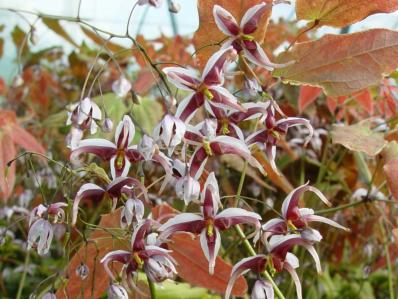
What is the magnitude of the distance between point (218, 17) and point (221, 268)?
8.1 inches

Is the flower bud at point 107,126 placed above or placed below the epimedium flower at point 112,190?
above

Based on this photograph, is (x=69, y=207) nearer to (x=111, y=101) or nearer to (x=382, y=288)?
(x=111, y=101)

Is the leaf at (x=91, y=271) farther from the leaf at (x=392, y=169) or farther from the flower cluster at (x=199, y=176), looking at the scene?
the leaf at (x=392, y=169)

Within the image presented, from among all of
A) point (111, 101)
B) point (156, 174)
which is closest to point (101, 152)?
point (111, 101)

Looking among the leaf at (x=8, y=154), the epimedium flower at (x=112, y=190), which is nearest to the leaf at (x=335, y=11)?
the epimedium flower at (x=112, y=190)

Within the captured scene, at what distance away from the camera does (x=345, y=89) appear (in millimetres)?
489

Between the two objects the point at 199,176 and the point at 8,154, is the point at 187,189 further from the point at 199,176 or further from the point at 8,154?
the point at 8,154

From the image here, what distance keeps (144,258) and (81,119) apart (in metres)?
0.11

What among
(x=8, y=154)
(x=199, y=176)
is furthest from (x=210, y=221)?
(x=8, y=154)

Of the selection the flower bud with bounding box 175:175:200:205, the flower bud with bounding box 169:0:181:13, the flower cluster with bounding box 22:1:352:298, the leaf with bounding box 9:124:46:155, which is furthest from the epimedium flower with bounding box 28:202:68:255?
the leaf with bounding box 9:124:46:155

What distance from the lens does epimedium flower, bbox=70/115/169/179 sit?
436 mm

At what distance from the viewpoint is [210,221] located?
16.5 inches

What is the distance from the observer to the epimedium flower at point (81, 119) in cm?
46

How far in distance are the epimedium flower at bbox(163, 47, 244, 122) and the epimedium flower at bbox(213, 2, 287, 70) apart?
18mm
